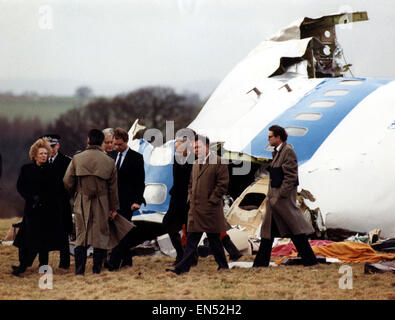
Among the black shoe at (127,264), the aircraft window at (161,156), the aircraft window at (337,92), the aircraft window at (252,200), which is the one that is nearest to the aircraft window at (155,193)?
the aircraft window at (161,156)

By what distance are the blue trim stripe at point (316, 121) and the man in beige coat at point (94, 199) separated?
3.64m

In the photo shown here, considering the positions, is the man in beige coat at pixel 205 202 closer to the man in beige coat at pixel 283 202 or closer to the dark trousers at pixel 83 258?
the man in beige coat at pixel 283 202

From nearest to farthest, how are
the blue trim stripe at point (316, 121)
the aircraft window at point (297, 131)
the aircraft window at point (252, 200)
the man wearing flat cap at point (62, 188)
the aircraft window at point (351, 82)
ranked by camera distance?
the man wearing flat cap at point (62, 188) → the blue trim stripe at point (316, 121) → the aircraft window at point (297, 131) → the aircraft window at point (252, 200) → the aircraft window at point (351, 82)

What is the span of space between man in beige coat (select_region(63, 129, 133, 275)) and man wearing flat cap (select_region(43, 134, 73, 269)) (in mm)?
568

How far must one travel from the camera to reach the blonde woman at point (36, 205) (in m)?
8.92

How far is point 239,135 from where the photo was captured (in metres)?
12.5

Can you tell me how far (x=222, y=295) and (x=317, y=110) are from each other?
5850mm

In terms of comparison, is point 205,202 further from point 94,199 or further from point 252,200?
point 252,200

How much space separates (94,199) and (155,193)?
3.95 m

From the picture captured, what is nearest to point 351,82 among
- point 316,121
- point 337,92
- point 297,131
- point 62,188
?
point 337,92

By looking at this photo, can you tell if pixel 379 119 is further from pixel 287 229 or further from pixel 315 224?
pixel 287 229

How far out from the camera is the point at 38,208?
8.97 meters

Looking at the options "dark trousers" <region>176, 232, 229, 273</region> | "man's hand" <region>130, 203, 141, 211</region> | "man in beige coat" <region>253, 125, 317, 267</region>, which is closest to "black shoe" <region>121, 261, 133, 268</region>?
"man's hand" <region>130, 203, 141, 211</region>

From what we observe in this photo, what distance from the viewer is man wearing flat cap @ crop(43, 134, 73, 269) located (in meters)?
9.24
